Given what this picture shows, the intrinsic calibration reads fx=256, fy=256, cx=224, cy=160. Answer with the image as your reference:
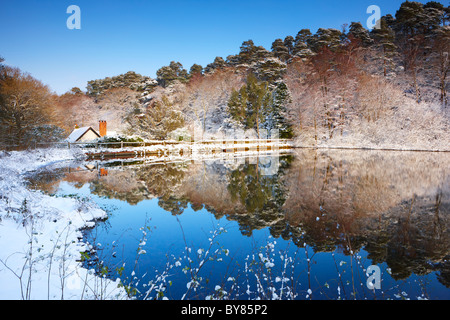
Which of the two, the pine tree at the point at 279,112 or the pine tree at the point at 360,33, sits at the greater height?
the pine tree at the point at 360,33

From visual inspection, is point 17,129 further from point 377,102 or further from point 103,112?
point 377,102

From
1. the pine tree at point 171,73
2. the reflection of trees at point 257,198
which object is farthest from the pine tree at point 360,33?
the reflection of trees at point 257,198

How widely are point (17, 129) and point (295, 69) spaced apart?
3686cm

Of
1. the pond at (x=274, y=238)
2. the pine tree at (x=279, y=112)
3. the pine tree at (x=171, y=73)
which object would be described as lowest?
the pond at (x=274, y=238)

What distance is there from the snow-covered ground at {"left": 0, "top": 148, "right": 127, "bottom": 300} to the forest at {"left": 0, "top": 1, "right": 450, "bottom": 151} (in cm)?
1635

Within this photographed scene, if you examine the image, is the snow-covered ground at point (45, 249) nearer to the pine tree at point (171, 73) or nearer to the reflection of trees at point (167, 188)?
the reflection of trees at point (167, 188)

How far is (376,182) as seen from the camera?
11.2m

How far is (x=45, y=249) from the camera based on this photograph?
15.1 feet

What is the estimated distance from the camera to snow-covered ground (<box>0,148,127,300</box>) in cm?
336

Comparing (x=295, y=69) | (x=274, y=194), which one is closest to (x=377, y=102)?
(x=295, y=69)

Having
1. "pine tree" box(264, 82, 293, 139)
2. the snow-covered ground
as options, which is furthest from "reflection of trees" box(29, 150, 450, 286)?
"pine tree" box(264, 82, 293, 139)

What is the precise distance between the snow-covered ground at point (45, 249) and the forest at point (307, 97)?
16348mm

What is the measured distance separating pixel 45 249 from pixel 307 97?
125 ft

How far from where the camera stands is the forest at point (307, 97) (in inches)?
1036
